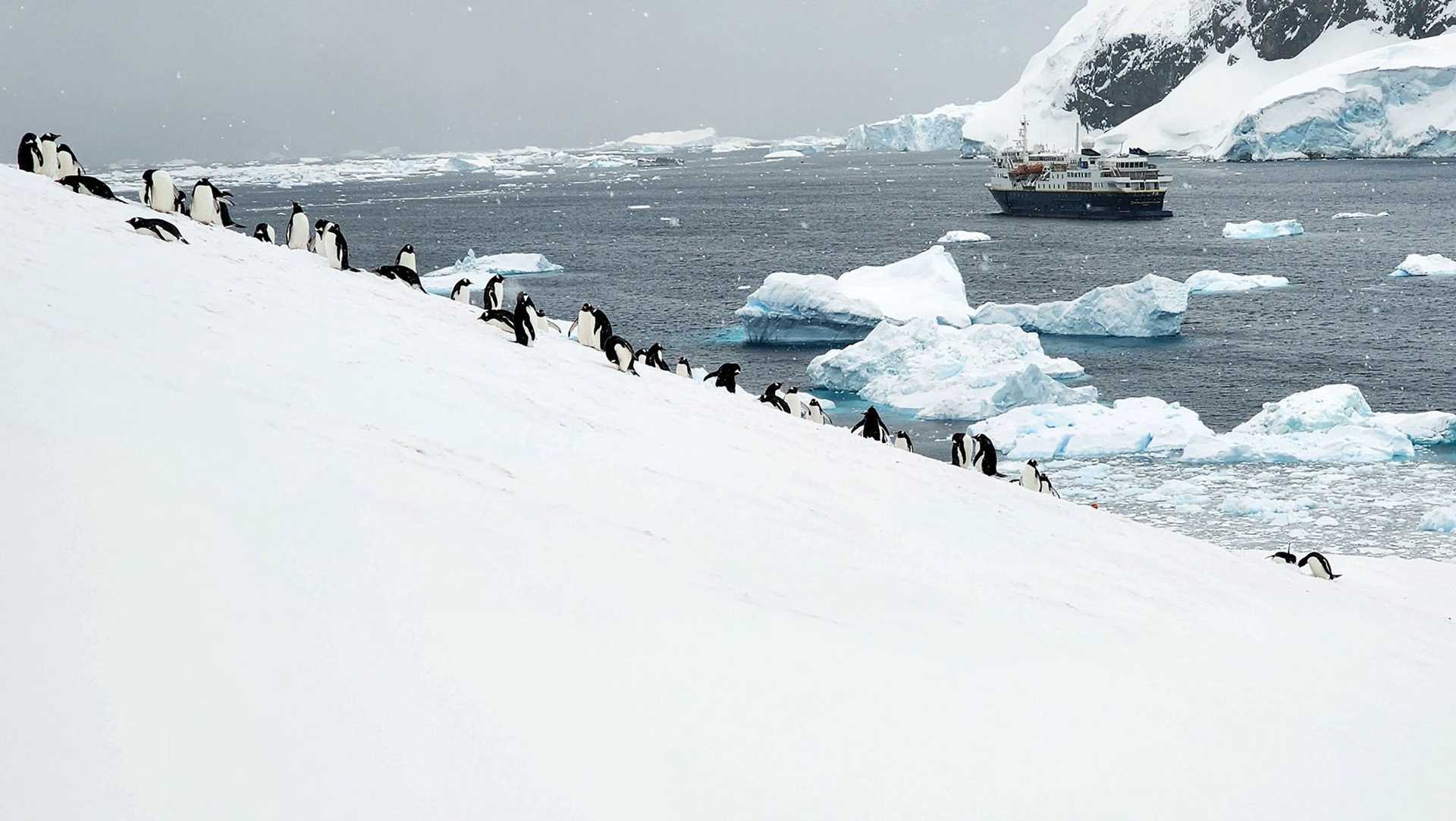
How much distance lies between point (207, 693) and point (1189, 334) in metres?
36.0

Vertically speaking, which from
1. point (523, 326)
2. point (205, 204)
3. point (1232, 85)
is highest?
point (1232, 85)

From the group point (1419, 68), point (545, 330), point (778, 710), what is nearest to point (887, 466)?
point (545, 330)

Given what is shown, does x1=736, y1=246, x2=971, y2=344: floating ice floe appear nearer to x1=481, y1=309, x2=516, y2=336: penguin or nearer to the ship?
x1=481, y1=309, x2=516, y2=336: penguin

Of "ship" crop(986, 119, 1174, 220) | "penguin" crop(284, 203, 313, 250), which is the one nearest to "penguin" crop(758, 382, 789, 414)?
"penguin" crop(284, 203, 313, 250)

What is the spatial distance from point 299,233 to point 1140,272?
43.9 metres

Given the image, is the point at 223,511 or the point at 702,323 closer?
the point at 223,511

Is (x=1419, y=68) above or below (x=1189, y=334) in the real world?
above

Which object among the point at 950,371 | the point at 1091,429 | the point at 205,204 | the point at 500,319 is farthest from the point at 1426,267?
the point at 205,204

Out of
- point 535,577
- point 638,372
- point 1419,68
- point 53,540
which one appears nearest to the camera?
point 53,540

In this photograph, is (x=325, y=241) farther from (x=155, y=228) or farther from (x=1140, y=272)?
(x=1140, y=272)

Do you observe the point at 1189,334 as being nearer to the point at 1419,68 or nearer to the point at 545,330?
the point at 545,330

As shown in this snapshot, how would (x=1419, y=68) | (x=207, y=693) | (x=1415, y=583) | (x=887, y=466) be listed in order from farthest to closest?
(x=1419, y=68)
(x=1415, y=583)
(x=887, y=466)
(x=207, y=693)

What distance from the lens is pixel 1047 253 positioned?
5697 centimetres

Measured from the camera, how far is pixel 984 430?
23312 millimetres
